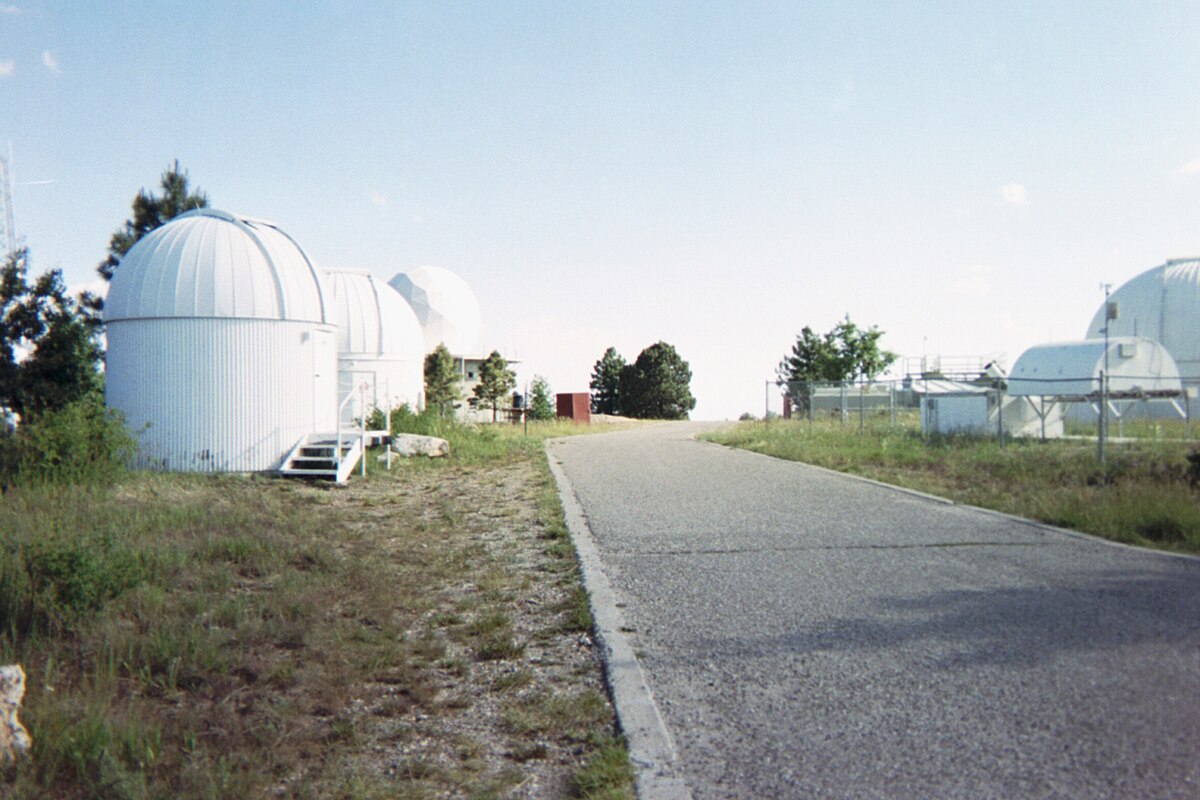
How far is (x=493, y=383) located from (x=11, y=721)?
38662 millimetres

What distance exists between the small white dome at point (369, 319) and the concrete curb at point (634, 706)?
19.9 metres

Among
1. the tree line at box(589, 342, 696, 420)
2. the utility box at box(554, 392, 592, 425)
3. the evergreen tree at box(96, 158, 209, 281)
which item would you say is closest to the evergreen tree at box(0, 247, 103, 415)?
the evergreen tree at box(96, 158, 209, 281)

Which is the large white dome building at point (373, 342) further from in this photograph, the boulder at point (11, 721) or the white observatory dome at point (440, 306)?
the boulder at point (11, 721)

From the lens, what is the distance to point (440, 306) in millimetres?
45625

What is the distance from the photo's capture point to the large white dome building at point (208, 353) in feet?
54.2

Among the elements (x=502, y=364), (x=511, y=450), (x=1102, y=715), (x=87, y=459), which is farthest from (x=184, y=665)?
(x=502, y=364)

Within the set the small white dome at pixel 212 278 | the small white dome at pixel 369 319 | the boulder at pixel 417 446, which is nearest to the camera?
the small white dome at pixel 212 278

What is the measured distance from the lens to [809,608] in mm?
6176

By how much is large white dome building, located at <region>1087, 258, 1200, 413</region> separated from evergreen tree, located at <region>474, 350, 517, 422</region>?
25.9 meters

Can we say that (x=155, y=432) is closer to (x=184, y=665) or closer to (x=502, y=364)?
(x=184, y=665)

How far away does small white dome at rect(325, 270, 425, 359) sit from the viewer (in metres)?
25.9

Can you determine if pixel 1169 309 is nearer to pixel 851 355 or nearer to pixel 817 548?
pixel 851 355

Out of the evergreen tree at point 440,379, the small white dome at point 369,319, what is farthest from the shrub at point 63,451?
the evergreen tree at point 440,379

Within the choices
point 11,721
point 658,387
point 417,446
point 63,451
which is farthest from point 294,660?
point 658,387
